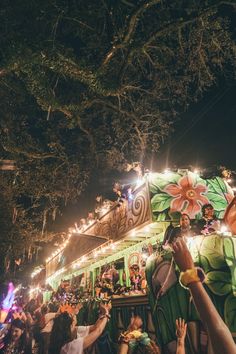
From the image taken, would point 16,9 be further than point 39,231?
No

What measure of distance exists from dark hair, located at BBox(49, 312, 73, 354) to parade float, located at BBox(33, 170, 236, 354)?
152 cm

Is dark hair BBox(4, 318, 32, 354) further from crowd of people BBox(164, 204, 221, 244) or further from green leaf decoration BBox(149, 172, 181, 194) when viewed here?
green leaf decoration BBox(149, 172, 181, 194)

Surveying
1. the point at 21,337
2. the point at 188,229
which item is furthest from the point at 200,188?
the point at 21,337

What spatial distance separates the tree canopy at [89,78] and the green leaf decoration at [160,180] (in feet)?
14.4

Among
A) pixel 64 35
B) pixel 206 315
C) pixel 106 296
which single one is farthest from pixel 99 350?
pixel 64 35

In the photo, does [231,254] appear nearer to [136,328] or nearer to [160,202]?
[136,328]

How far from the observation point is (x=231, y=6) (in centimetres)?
1119

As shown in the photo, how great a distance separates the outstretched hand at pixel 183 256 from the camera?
9.96 ft

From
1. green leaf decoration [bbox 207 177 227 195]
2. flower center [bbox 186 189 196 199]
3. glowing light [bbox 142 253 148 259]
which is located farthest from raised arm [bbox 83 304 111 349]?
green leaf decoration [bbox 207 177 227 195]

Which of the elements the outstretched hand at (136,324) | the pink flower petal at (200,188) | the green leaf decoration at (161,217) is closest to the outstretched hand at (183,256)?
the outstretched hand at (136,324)

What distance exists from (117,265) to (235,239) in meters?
8.17

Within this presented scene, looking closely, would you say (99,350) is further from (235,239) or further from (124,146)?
(124,146)

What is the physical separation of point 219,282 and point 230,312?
391 millimetres

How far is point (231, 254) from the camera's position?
435cm
